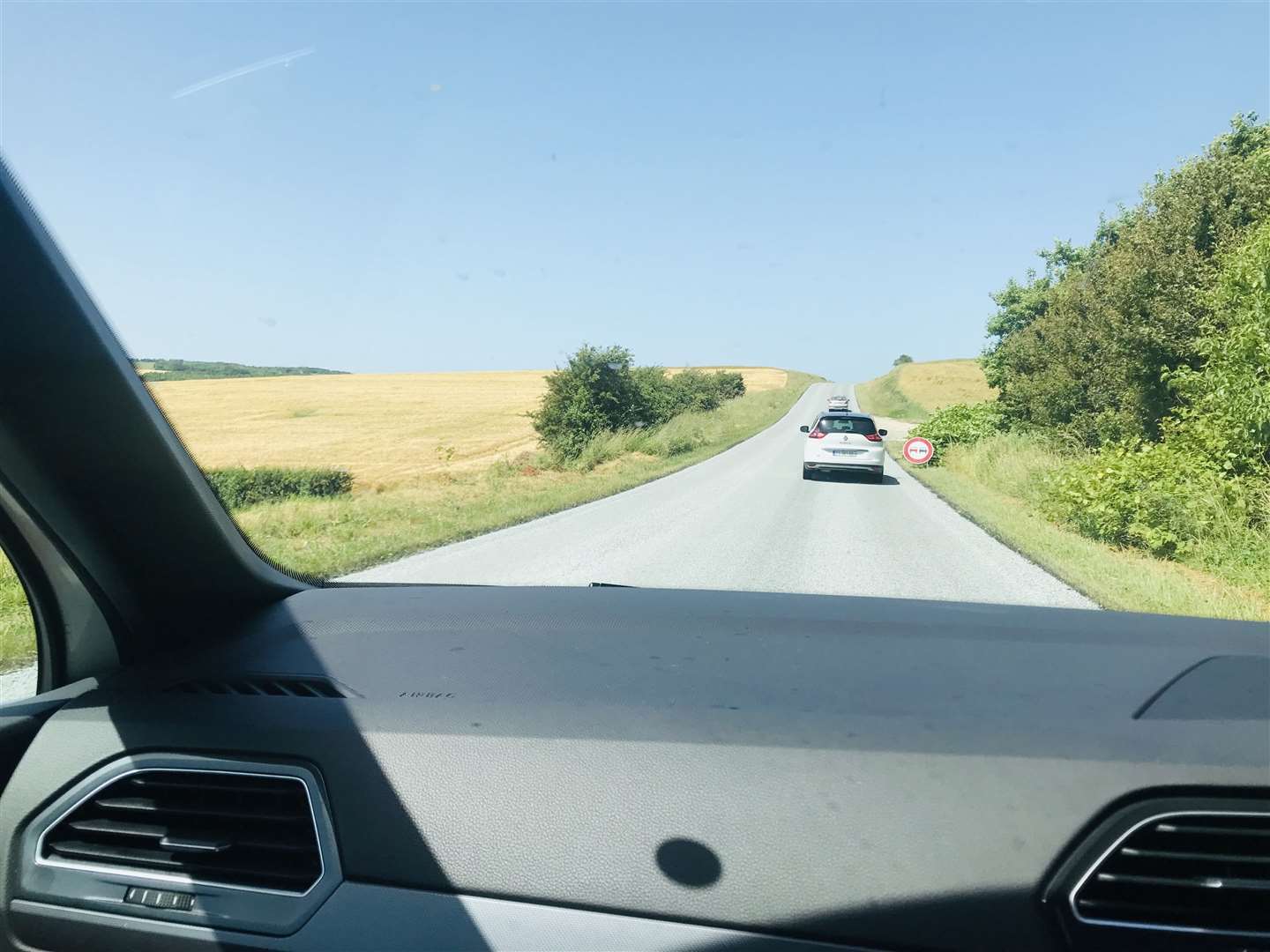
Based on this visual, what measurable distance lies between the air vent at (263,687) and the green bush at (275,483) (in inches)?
57.2

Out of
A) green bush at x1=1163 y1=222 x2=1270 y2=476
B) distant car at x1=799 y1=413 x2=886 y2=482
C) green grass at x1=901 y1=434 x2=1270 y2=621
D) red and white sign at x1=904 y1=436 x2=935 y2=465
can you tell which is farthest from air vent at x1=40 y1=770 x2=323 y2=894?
distant car at x1=799 y1=413 x2=886 y2=482

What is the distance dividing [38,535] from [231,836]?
1071 millimetres

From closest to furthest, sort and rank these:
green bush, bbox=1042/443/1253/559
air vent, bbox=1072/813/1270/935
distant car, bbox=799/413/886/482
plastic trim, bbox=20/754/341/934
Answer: air vent, bbox=1072/813/1270/935 → plastic trim, bbox=20/754/341/934 → green bush, bbox=1042/443/1253/559 → distant car, bbox=799/413/886/482

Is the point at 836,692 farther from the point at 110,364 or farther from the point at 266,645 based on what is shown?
the point at 110,364

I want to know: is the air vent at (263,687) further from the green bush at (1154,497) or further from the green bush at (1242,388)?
the green bush at (1242,388)

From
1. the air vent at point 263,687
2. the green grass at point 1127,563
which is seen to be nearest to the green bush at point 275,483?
the air vent at point 263,687

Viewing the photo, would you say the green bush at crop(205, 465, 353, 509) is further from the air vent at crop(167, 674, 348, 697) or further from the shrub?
the shrub

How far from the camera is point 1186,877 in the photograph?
1808 millimetres

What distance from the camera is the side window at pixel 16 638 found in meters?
2.96

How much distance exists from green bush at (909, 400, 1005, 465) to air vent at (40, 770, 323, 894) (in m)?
27.5

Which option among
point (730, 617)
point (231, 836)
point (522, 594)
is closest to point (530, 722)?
point (231, 836)

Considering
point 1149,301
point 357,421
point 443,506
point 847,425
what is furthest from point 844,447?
point 357,421

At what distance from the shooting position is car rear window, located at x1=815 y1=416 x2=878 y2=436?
21422mm

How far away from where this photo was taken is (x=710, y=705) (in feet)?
7.50
